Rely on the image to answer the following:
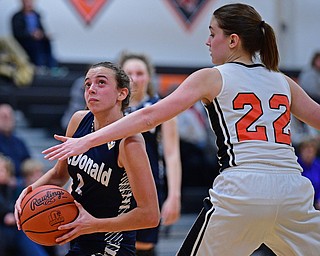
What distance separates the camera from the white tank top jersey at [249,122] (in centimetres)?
333

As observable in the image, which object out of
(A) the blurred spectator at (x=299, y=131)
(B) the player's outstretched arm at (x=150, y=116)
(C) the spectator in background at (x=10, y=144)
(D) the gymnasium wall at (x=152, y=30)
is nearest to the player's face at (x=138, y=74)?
(B) the player's outstretched arm at (x=150, y=116)

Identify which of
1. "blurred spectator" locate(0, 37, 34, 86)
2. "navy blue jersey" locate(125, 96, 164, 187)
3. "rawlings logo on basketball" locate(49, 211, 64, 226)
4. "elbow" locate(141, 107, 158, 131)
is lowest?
"blurred spectator" locate(0, 37, 34, 86)

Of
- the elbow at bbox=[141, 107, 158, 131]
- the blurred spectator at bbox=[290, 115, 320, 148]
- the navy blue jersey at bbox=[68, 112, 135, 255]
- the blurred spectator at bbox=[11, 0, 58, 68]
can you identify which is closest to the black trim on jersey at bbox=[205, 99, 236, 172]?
the elbow at bbox=[141, 107, 158, 131]

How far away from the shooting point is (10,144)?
8.67m

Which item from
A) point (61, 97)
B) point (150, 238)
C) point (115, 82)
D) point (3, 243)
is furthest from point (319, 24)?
point (115, 82)

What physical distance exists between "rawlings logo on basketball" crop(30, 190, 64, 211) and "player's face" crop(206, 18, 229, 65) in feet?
3.23

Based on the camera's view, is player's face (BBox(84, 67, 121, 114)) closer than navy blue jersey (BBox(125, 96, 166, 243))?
Yes

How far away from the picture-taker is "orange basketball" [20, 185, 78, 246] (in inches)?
131

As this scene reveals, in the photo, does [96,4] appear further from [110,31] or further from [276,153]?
[276,153]

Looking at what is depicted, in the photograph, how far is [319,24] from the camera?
49.4 ft

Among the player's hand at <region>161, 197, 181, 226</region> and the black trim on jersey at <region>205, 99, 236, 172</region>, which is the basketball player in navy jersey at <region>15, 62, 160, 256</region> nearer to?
the black trim on jersey at <region>205, 99, 236, 172</region>

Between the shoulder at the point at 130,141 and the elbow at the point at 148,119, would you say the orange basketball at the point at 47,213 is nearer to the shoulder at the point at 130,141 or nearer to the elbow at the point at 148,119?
the shoulder at the point at 130,141

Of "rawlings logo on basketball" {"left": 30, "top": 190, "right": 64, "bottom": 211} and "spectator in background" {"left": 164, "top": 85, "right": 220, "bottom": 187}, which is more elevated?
"rawlings logo on basketball" {"left": 30, "top": 190, "right": 64, "bottom": 211}

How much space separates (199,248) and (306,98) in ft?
3.03
